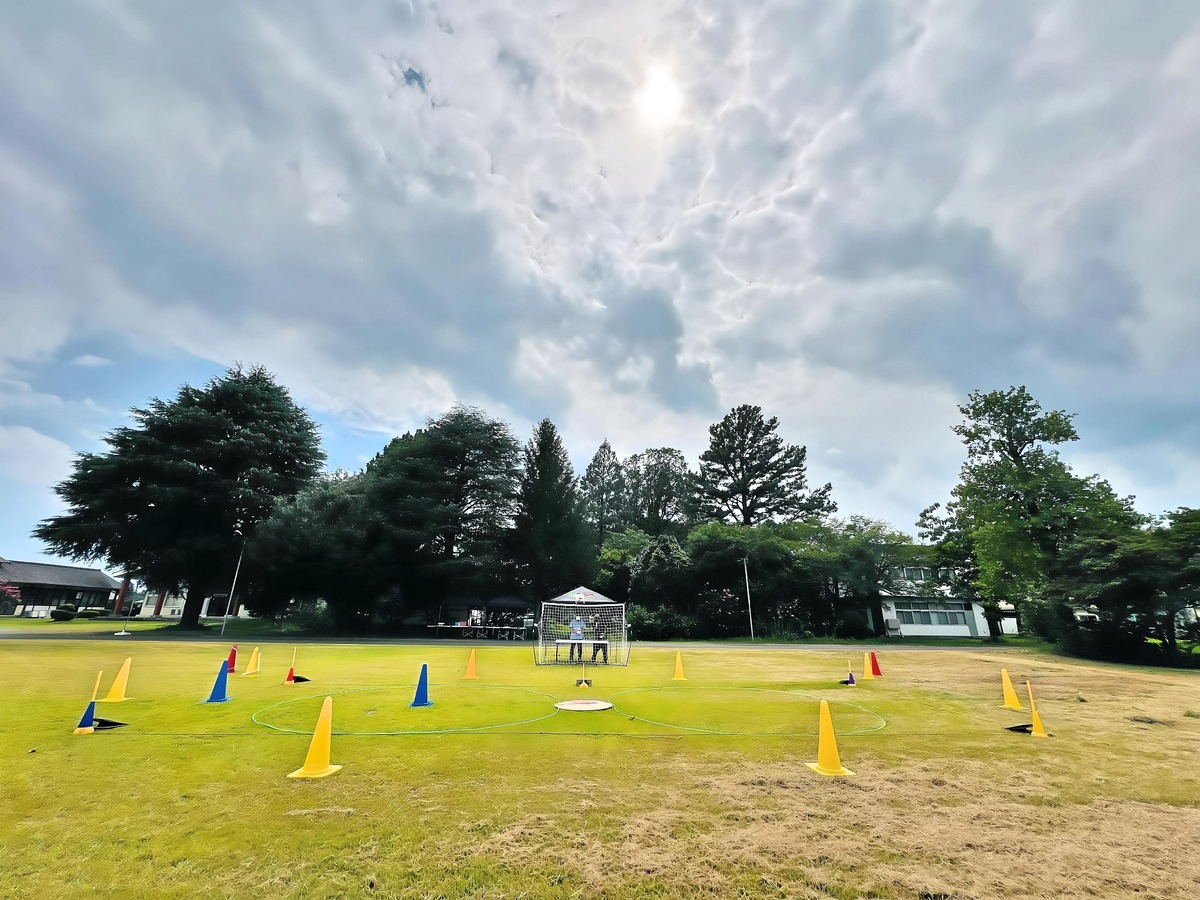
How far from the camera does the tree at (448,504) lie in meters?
36.8

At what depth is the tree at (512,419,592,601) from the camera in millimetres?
40250

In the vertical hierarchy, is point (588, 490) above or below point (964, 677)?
above

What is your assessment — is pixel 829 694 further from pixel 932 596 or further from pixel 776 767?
pixel 932 596

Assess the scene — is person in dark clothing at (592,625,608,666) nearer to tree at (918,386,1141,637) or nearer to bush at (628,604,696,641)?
bush at (628,604,696,641)

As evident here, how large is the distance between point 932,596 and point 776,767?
135 feet

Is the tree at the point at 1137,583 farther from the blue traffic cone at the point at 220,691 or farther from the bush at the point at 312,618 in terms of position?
the bush at the point at 312,618

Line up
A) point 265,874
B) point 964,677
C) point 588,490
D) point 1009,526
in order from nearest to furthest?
1. point 265,874
2. point 964,677
3. point 1009,526
4. point 588,490

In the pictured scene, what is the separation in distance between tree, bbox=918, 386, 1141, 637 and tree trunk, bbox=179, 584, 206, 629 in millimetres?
48868


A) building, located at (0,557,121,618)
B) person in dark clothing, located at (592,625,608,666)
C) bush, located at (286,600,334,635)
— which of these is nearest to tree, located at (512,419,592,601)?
bush, located at (286,600,334,635)

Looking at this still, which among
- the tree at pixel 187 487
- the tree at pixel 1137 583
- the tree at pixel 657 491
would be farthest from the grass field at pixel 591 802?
the tree at pixel 657 491

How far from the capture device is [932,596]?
129ft

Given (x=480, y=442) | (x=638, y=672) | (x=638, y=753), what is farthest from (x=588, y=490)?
(x=638, y=753)

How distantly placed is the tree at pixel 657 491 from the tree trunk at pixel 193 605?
35.0 m

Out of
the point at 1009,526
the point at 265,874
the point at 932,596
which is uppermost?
the point at 1009,526
